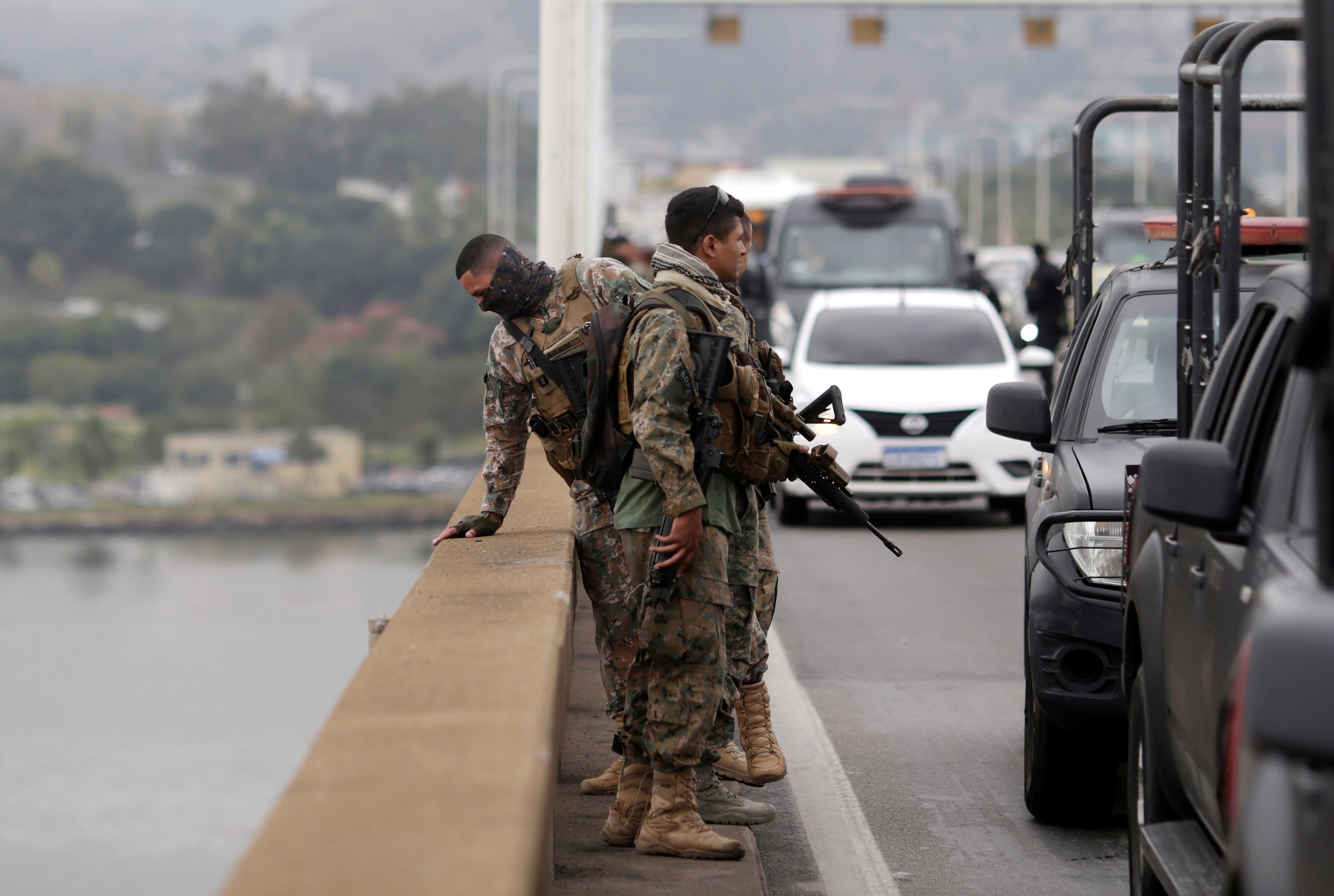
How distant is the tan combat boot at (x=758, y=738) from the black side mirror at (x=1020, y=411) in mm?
1161

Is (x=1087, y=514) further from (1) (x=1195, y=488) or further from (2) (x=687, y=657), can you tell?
(1) (x=1195, y=488)

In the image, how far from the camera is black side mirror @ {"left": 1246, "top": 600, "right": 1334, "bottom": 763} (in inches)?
92.7

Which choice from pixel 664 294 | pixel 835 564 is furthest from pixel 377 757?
pixel 835 564

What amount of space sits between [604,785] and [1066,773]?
1.44 meters

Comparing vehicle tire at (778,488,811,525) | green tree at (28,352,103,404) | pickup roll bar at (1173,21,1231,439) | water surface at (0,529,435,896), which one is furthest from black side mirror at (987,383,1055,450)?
green tree at (28,352,103,404)

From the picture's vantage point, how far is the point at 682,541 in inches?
179

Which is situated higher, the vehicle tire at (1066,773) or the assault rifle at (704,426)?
the assault rifle at (704,426)

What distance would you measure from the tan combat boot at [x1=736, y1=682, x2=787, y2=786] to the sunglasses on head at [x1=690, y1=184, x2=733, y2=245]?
174 cm

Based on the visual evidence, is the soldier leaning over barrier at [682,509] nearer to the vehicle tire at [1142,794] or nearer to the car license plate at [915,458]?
the vehicle tire at [1142,794]

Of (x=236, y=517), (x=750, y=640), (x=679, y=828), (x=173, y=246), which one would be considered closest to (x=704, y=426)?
(x=679, y=828)

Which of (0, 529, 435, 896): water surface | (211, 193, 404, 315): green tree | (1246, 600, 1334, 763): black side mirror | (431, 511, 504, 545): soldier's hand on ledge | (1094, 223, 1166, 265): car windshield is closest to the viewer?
(1246, 600, 1334, 763): black side mirror

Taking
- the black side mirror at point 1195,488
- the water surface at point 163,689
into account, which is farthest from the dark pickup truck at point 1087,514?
the water surface at point 163,689

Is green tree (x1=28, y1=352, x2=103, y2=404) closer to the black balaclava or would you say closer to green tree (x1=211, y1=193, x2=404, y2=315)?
green tree (x1=211, y1=193, x2=404, y2=315)

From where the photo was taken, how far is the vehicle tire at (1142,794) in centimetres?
423
